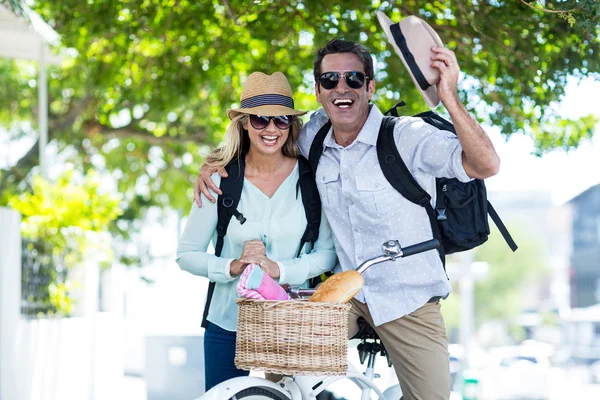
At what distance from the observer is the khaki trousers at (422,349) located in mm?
4375

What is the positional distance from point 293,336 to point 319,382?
83 cm

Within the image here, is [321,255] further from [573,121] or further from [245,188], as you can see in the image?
[573,121]

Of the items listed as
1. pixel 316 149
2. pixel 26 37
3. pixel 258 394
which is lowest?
pixel 258 394

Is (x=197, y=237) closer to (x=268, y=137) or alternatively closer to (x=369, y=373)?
(x=268, y=137)

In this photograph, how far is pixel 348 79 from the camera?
4477 millimetres

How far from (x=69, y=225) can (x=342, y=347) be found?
5886 millimetres

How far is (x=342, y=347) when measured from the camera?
3773mm

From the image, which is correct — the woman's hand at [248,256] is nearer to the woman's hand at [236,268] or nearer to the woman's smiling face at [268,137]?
the woman's hand at [236,268]

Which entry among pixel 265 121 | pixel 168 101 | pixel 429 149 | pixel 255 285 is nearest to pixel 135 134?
pixel 168 101

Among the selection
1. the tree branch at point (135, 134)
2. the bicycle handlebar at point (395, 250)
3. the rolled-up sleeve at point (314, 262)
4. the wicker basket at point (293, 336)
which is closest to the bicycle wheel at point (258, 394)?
the wicker basket at point (293, 336)

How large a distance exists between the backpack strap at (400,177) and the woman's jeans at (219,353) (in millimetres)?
1094

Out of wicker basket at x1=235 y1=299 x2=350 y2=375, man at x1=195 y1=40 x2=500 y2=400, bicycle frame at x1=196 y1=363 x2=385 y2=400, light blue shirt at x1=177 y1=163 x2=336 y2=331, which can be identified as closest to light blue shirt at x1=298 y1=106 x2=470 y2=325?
man at x1=195 y1=40 x2=500 y2=400

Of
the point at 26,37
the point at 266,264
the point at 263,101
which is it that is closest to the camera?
the point at 266,264

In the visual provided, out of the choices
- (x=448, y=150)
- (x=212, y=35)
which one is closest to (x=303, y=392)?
(x=448, y=150)
